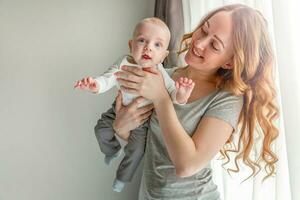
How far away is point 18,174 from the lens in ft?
7.25

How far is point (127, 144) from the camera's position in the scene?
1.47 meters

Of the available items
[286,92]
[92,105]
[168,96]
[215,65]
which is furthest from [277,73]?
[92,105]

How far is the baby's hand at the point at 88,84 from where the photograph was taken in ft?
3.98

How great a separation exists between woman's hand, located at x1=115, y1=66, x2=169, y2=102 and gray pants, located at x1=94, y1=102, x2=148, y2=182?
0.52 feet

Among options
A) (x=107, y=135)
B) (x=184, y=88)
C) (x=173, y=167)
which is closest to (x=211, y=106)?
(x=184, y=88)

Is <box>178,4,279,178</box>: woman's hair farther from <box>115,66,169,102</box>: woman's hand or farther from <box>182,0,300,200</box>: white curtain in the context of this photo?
<box>115,66,169,102</box>: woman's hand

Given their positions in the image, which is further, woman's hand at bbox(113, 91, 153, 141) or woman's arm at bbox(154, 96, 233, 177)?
woman's hand at bbox(113, 91, 153, 141)

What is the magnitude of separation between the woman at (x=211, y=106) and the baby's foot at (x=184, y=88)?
0.04 m

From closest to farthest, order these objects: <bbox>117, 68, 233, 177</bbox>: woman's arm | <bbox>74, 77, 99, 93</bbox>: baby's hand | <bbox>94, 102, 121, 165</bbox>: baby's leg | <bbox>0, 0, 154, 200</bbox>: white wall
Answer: <bbox>117, 68, 233, 177</bbox>: woman's arm → <bbox>74, 77, 99, 93</bbox>: baby's hand → <bbox>94, 102, 121, 165</bbox>: baby's leg → <bbox>0, 0, 154, 200</bbox>: white wall

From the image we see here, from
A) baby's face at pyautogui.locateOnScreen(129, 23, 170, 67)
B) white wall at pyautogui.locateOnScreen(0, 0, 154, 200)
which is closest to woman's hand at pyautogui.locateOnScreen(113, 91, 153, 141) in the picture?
baby's face at pyautogui.locateOnScreen(129, 23, 170, 67)

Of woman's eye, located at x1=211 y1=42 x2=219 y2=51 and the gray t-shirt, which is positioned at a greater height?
woman's eye, located at x1=211 y1=42 x2=219 y2=51

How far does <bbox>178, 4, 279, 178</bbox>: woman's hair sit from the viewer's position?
1.15 m

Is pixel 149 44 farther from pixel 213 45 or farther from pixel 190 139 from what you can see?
pixel 190 139

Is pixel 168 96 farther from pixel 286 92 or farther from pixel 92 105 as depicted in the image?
pixel 92 105
